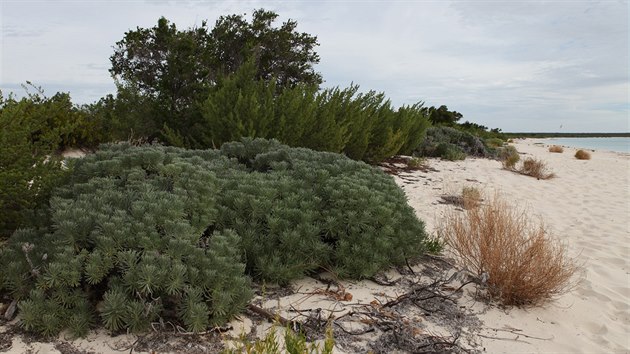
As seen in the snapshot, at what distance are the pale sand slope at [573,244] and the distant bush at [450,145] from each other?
823 mm

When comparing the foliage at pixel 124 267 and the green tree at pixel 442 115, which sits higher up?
the green tree at pixel 442 115

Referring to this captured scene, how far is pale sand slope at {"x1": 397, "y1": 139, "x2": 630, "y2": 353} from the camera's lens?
3.70 meters

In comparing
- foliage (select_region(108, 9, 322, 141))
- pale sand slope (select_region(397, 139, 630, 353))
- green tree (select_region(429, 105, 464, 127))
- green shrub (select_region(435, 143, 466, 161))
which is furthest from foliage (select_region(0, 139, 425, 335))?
green tree (select_region(429, 105, 464, 127))

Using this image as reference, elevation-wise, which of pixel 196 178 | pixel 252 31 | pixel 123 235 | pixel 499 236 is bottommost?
pixel 499 236

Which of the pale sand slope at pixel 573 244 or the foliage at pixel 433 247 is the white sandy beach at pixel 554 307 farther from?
the foliage at pixel 433 247

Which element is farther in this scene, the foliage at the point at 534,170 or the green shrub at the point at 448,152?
the green shrub at the point at 448,152

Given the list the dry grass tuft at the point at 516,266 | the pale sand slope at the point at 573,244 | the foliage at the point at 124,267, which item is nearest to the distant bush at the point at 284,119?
the pale sand slope at the point at 573,244

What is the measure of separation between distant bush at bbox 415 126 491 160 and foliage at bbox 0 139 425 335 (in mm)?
9968

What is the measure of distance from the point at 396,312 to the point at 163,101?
6.84 m

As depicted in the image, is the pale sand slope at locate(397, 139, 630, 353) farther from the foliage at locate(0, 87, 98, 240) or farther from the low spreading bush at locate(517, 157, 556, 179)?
the foliage at locate(0, 87, 98, 240)

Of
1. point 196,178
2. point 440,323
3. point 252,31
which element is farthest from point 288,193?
point 252,31

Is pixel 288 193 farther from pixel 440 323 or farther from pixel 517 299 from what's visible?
pixel 517 299

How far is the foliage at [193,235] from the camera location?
9.82 feet

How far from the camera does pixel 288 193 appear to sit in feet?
14.3
